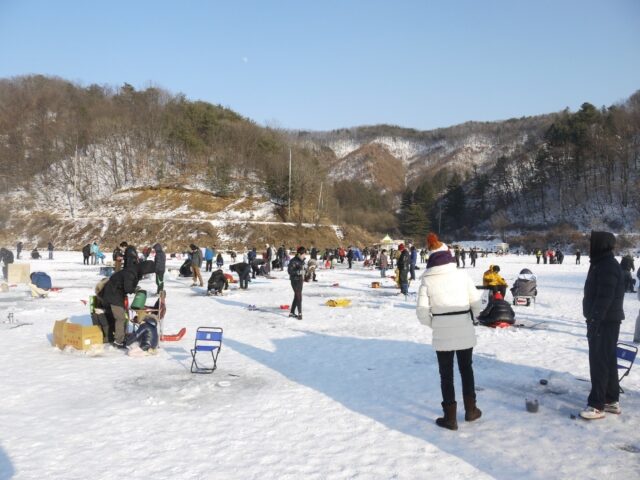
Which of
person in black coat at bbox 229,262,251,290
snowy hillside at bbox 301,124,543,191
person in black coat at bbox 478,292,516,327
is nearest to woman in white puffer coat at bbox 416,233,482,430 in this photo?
person in black coat at bbox 478,292,516,327

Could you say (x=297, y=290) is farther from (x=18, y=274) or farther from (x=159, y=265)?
(x=18, y=274)

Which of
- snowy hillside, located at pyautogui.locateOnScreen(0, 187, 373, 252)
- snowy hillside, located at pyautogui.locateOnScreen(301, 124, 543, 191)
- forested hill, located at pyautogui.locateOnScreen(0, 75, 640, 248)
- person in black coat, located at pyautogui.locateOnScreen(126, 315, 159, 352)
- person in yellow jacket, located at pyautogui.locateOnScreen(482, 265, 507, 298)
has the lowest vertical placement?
person in black coat, located at pyautogui.locateOnScreen(126, 315, 159, 352)

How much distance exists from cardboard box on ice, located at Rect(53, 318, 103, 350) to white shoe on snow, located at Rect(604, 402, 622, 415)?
23.6 ft

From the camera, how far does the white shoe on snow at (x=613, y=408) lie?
16.8 feet

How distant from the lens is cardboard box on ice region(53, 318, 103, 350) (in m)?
7.91

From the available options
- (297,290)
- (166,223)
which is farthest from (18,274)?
(166,223)

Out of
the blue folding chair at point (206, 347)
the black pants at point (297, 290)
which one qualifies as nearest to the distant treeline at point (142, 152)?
the black pants at point (297, 290)

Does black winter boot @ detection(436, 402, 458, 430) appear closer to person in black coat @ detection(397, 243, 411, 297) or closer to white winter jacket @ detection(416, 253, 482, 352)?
white winter jacket @ detection(416, 253, 482, 352)

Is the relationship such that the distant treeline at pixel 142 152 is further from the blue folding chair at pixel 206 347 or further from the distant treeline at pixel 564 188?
the blue folding chair at pixel 206 347

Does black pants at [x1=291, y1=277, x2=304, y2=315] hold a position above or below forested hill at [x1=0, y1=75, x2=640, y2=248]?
below

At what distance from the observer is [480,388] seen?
618cm

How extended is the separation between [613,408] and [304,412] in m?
3.26

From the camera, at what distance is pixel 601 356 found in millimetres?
4984

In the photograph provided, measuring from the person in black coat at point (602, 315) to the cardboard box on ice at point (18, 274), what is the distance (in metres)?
18.5
